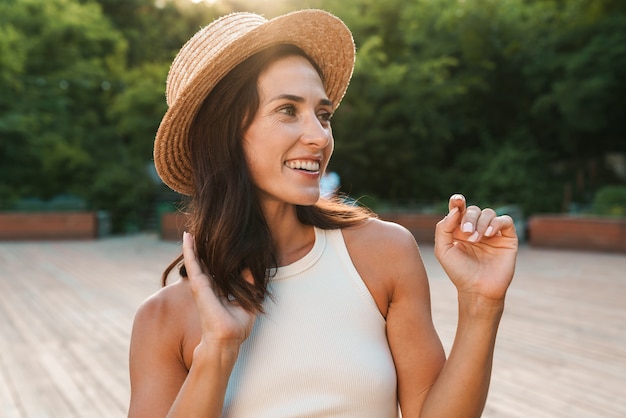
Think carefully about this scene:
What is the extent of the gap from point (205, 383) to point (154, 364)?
→ 0.57ft

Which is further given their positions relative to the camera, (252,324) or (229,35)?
(229,35)

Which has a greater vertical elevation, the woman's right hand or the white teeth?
the white teeth

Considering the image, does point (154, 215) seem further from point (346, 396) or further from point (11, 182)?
point (346, 396)

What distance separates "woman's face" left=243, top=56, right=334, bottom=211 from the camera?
1.43 m

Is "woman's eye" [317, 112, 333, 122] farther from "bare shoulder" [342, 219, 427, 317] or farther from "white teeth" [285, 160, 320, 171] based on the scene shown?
"bare shoulder" [342, 219, 427, 317]

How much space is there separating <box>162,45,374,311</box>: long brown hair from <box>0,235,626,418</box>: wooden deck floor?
2.51 meters

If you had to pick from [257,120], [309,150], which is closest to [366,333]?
[309,150]

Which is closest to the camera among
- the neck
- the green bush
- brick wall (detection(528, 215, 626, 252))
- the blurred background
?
the neck

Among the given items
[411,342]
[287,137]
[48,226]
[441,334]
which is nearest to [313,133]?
[287,137]

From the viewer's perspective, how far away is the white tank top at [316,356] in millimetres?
1347

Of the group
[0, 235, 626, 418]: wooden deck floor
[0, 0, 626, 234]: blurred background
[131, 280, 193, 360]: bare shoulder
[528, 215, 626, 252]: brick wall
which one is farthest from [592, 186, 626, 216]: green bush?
[131, 280, 193, 360]: bare shoulder

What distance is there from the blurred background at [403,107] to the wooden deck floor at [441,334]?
6.90 metres

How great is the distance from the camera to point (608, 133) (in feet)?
70.0

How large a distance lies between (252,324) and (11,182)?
1835 cm
